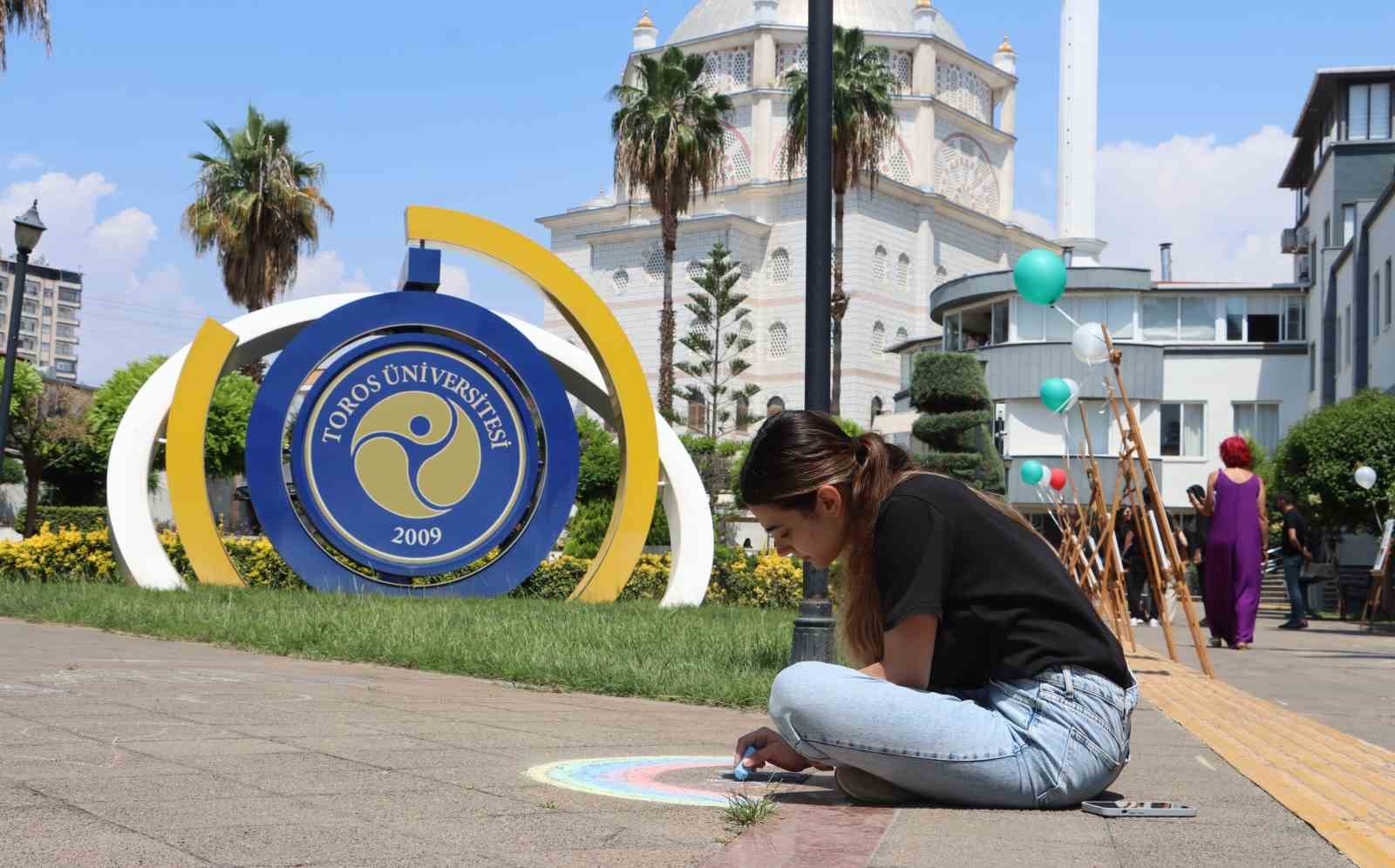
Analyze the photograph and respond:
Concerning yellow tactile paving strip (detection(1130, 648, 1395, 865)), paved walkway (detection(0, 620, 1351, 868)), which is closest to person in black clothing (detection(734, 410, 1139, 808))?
paved walkway (detection(0, 620, 1351, 868))

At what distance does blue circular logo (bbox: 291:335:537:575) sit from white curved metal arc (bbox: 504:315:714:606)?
1122 millimetres

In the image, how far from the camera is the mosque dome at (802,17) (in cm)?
7644

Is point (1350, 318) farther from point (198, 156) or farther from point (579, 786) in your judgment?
point (579, 786)

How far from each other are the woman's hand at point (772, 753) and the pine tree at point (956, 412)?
3281cm

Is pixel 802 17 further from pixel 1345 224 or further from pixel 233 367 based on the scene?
pixel 233 367

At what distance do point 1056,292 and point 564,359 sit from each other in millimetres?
7410

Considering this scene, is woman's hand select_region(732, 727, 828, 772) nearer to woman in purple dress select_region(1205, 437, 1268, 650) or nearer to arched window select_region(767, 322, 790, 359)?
woman in purple dress select_region(1205, 437, 1268, 650)

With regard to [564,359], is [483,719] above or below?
below

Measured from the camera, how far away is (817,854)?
3277 mm

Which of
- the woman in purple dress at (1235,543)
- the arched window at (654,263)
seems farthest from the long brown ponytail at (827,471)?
the arched window at (654,263)

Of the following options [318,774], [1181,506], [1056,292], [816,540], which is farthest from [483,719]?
[1181,506]

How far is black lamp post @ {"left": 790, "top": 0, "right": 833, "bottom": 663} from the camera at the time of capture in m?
8.39

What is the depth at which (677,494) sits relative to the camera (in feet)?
57.1

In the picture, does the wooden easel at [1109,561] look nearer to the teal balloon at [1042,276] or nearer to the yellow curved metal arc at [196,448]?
the teal balloon at [1042,276]
